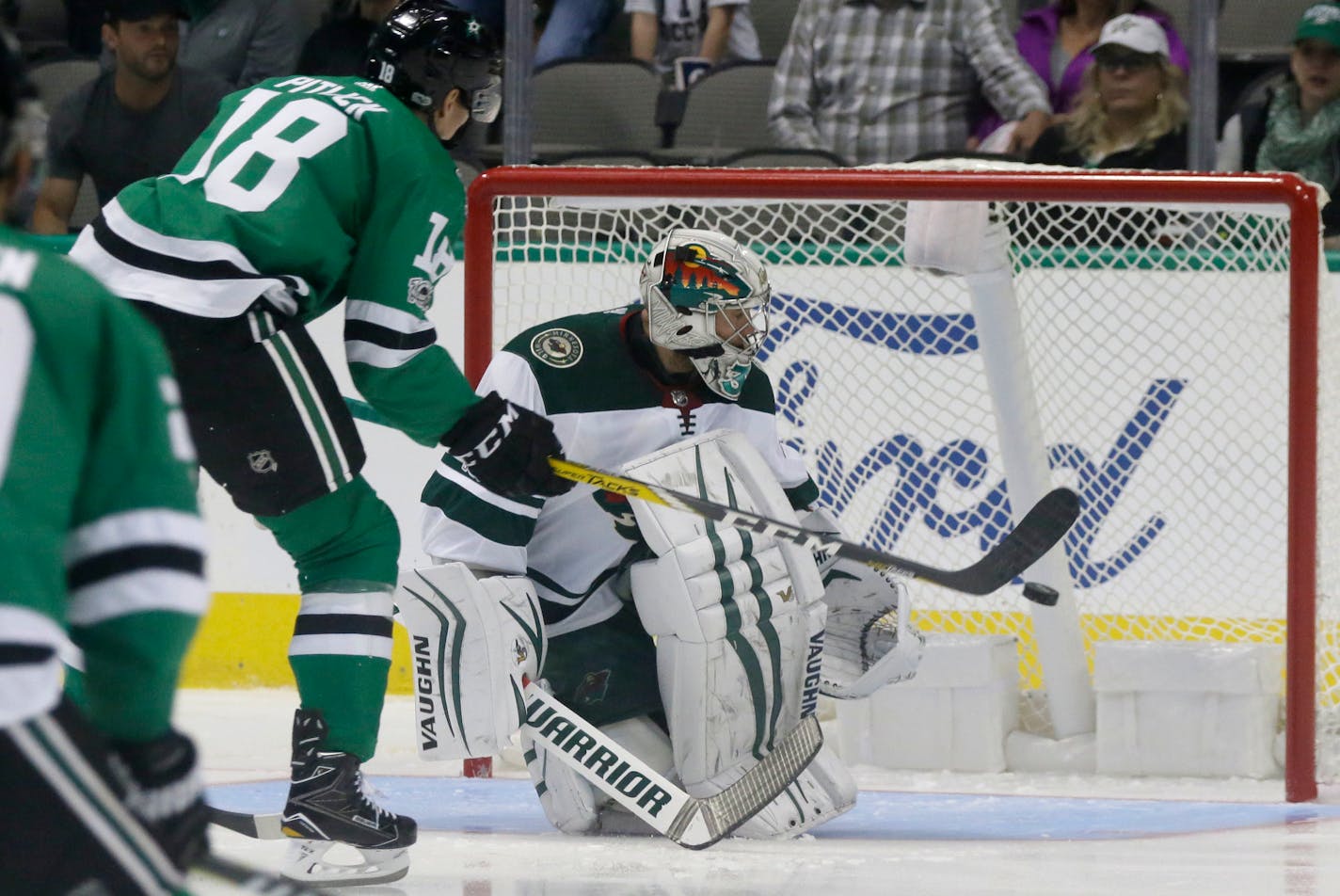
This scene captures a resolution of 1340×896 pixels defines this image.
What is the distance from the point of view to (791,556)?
120 inches

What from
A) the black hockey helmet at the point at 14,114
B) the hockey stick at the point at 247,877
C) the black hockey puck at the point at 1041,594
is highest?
the black hockey helmet at the point at 14,114

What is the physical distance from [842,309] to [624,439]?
1.03m

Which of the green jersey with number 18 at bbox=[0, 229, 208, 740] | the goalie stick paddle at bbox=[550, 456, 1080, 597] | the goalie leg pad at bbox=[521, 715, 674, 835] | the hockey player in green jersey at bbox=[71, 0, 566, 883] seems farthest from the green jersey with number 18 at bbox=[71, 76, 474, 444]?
the green jersey with number 18 at bbox=[0, 229, 208, 740]

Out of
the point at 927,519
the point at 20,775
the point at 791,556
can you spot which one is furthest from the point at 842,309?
the point at 20,775

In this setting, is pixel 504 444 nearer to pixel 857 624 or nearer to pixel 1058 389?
pixel 857 624

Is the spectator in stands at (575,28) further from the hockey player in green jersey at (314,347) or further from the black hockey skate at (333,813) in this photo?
the black hockey skate at (333,813)

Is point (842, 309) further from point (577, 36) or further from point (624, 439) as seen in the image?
point (577, 36)

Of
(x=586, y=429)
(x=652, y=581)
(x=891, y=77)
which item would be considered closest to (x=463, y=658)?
(x=652, y=581)

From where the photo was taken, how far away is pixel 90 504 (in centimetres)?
125

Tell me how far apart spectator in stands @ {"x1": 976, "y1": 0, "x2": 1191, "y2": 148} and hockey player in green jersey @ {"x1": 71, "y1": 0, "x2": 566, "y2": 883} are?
250 cm

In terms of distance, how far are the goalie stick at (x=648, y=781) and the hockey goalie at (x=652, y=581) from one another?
42mm

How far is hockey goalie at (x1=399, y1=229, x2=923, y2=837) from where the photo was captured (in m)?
2.82

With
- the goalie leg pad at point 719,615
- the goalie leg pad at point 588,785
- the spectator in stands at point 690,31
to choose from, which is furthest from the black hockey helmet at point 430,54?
the spectator in stands at point 690,31

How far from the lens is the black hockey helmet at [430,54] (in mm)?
2570
